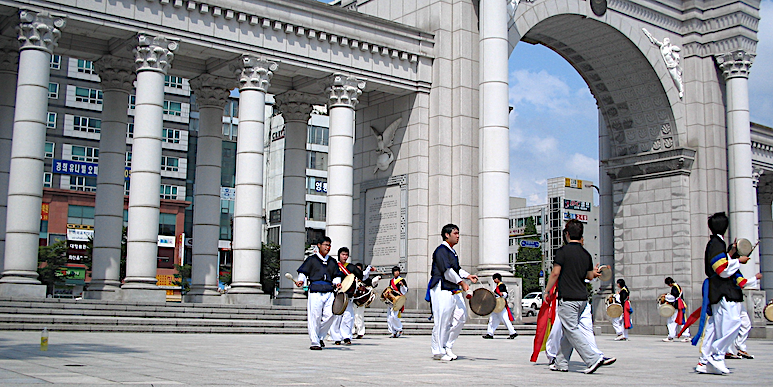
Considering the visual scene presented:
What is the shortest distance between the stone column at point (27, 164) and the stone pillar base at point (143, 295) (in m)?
2.18

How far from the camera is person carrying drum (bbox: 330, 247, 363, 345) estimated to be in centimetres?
1688

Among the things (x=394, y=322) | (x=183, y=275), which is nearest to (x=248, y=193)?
(x=394, y=322)

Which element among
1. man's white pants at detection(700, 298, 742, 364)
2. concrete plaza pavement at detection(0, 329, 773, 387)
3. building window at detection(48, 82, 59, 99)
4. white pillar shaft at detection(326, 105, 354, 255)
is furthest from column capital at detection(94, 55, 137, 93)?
building window at detection(48, 82, 59, 99)

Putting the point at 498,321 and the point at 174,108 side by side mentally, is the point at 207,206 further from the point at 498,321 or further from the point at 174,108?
the point at 174,108

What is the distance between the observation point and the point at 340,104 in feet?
92.6

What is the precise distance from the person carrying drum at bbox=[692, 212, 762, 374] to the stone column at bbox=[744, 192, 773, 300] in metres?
38.5

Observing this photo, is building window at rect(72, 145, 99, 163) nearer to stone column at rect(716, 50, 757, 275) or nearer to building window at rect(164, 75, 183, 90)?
building window at rect(164, 75, 183, 90)

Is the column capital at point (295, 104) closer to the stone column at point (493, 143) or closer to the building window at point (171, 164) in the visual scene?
the stone column at point (493, 143)

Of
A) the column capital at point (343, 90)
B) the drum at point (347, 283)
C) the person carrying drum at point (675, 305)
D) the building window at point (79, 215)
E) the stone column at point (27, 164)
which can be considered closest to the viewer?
the drum at point (347, 283)

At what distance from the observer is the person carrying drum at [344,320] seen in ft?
55.4

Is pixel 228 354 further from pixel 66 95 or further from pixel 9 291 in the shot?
pixel 66 95

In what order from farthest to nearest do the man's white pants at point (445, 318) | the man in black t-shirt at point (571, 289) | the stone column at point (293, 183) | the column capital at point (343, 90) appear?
the stone column at point (293, 183) < the column capital at point (343, 90) < the man's white pants at point (445, 318) < the man in black t-shirt at point (571, 289)

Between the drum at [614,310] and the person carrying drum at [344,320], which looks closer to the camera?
the person carrying drum at [344,320]

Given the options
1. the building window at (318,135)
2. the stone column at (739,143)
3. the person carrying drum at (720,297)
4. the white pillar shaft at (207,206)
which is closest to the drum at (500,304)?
the person carrying drum at (720,297)
